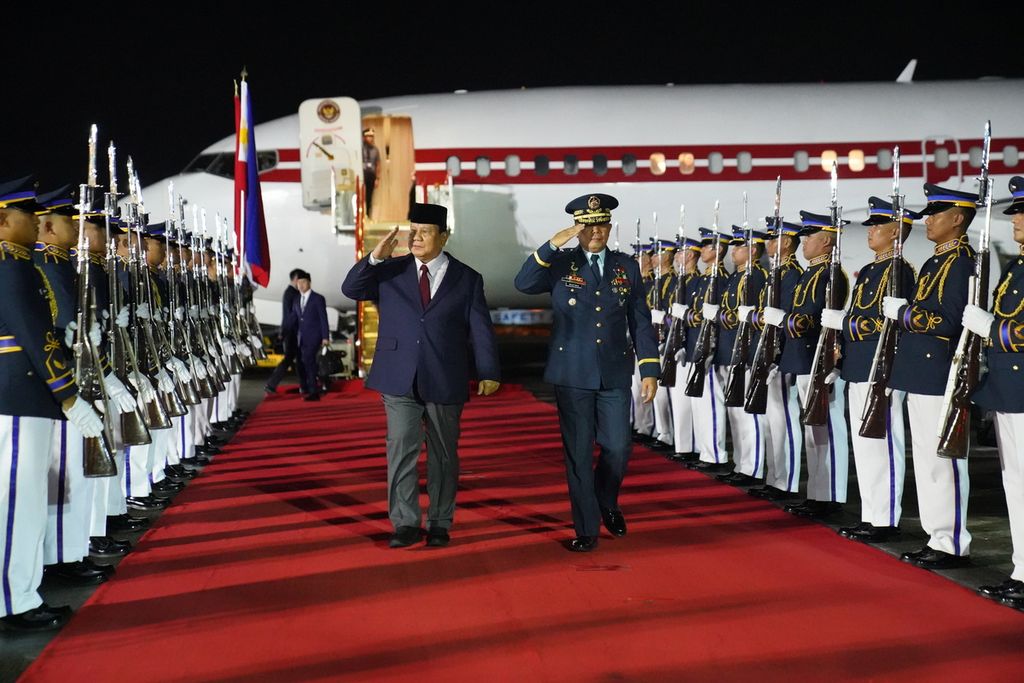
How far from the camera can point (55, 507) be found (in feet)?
14.0

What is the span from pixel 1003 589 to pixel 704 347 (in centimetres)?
330

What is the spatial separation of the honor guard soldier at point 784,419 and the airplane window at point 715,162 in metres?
6.48

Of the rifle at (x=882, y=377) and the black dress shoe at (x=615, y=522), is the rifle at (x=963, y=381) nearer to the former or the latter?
the rifle at (x=882, y=377)

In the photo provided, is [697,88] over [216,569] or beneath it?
over

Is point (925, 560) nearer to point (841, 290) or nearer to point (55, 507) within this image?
point (841, 290)

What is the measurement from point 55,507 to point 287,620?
1.18 metres

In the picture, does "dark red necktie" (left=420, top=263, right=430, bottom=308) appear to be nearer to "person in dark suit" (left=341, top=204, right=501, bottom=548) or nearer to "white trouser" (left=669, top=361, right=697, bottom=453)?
"person in dark suit" (left=341, top=204, right=501, bottom=548)

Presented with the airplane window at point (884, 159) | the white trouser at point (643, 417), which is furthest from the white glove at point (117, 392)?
the airplane window at point (884, 159)

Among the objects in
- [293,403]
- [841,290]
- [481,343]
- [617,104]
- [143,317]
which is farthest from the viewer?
[617,104]

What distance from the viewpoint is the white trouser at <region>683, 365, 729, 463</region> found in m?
7.23

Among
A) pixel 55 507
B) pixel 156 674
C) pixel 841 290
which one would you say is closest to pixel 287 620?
pixel 156 674

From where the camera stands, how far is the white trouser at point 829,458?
5.59 m

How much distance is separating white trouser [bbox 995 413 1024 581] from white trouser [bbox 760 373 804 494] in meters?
2.00

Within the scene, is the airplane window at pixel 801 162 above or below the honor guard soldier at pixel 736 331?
above
